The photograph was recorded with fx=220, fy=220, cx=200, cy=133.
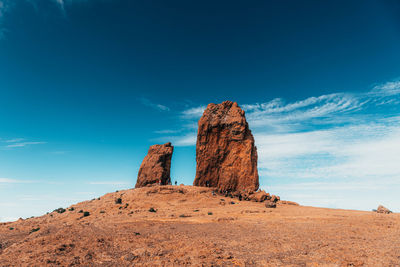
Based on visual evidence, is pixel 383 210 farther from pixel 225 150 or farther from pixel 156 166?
pixel 156 166

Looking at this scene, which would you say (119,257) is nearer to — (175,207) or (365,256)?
(365,256)

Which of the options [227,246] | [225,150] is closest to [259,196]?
[225,150]

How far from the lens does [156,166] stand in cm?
4462

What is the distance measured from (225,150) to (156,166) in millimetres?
14858

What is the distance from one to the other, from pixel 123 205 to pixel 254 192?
19494 millimetres

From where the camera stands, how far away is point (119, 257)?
33.0 ft

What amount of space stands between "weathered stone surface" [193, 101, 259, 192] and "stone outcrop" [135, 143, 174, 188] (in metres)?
8.50

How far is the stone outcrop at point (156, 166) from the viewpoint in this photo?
144ft

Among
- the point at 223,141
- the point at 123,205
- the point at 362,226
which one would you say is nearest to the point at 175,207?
the point at 123,205

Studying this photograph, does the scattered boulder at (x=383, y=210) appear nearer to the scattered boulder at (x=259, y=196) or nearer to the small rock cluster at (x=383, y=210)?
the small rock cluster at (x=383, y=210)

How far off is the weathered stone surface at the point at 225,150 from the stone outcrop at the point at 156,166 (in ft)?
27.9

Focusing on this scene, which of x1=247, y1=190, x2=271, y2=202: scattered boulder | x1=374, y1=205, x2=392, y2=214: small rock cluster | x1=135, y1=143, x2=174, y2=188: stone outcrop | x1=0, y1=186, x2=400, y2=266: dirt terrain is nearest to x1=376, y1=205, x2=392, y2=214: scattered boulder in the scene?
x1=374, y1=205, x2=392, y2=214: small rock cluster

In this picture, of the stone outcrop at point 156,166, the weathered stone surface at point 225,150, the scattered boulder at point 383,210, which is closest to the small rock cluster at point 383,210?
the scattered boulder at point 383,210

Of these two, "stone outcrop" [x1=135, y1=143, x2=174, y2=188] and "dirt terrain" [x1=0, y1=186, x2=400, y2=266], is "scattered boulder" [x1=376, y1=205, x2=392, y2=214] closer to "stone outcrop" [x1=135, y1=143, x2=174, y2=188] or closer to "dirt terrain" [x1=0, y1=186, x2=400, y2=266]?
"dirt terrain" [x1=0, y1=186, x2=400, y2=266]
